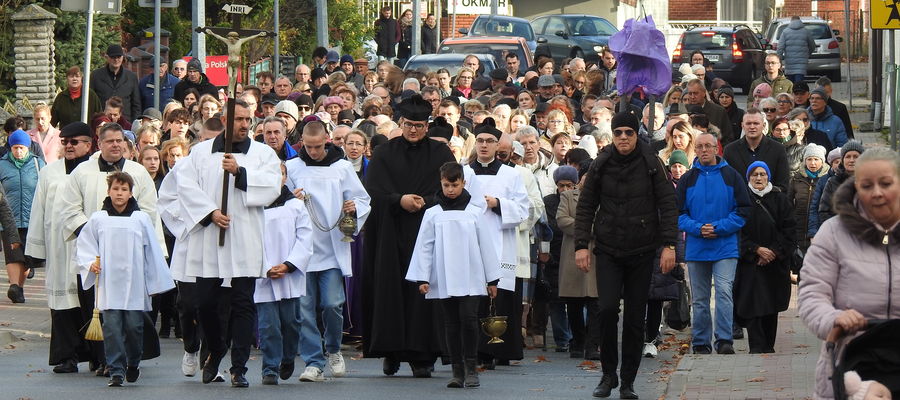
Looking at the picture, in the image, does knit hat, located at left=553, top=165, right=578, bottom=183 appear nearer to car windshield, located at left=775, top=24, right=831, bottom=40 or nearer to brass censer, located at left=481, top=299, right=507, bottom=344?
brass censer, located at left=481, top=299, right=507, bottom=344

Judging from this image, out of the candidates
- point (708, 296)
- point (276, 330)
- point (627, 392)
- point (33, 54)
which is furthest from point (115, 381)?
point (33, 54)

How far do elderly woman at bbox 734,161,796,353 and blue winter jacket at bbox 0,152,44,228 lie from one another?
25.8 ft

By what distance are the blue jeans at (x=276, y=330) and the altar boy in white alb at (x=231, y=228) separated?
230 mm

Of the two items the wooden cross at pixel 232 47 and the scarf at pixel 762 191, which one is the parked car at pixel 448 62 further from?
the wooden cross at pixel 232 47

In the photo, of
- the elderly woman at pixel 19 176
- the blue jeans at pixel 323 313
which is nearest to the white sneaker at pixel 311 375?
the blue jeans at pixel 323 313

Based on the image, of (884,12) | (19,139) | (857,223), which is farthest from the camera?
(19,139)

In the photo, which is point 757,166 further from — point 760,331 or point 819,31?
point 819,31

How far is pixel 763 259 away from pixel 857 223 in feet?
23.3

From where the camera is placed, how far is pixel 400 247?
13672 millimetres

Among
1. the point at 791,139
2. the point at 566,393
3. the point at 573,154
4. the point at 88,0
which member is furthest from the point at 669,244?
the point at 88,0

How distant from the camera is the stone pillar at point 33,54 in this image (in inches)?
1169

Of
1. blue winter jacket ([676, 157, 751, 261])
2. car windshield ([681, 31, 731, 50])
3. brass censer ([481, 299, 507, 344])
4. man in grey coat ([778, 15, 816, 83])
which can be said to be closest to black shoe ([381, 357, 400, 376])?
brass censer ([481, 299, 507, 344])

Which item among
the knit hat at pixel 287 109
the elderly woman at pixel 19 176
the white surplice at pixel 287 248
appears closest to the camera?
the white surplice at pixel 287 248

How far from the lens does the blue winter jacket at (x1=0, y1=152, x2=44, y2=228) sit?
1895cm
